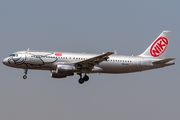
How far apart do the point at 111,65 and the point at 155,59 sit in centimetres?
783

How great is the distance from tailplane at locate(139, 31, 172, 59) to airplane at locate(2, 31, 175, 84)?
98 centimetres

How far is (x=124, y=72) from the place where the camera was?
56312 millimetres

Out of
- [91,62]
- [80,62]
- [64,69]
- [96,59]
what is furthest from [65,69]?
[96,59]

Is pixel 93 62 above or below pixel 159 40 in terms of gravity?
below

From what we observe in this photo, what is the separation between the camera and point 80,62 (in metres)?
52.4

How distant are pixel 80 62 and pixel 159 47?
15.6m

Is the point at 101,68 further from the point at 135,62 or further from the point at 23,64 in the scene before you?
the point at 23,64

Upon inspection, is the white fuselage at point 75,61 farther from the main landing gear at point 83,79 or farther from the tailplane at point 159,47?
the tailplane at point 159,47

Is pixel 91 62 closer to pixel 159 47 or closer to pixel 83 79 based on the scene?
pixel 83 79

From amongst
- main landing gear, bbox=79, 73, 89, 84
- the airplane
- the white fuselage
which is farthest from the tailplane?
main landing gear, bbox=79, 73, 89, 84

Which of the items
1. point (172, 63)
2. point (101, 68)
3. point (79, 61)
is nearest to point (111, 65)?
point (101, 68)

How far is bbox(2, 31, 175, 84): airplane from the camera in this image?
52.4 meters

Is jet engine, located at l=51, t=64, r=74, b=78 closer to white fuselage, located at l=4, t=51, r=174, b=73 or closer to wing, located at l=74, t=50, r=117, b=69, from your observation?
white fuselage, located at l=4, t=51, r=174, b=73

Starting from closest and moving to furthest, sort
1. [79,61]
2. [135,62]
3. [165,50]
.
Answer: [79,61], [135,62], [165,50]
